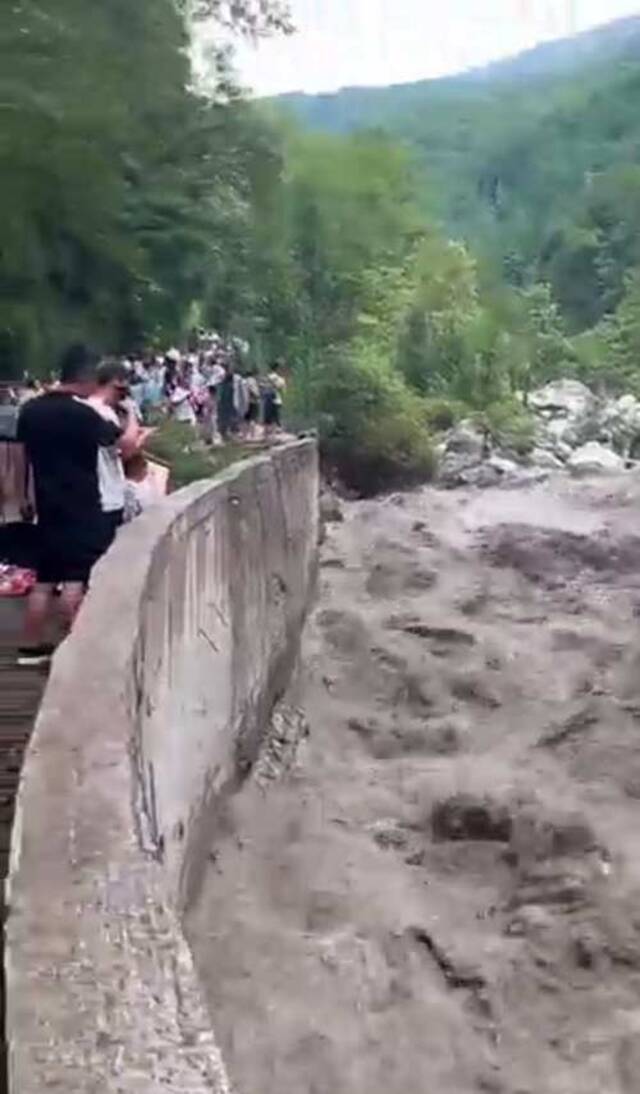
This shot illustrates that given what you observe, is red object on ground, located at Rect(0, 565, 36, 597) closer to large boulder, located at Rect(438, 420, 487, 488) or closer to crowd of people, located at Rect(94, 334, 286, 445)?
crowd of people, located at Rect(94, 334, 286, 445)

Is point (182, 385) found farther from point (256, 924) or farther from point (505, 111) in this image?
point (505, 111)

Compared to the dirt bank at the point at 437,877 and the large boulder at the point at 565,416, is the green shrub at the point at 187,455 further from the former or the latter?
the large boulder at the point at 565,416

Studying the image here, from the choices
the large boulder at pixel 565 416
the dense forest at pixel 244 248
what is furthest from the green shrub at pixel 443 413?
the large boulder at pixel 565 416

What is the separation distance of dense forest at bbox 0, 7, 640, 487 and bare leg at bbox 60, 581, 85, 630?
12.3 m

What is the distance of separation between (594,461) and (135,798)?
3444 centimetres

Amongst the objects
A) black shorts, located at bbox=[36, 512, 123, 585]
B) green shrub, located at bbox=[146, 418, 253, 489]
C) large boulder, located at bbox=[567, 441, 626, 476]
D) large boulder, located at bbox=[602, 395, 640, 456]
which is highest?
black shorts, located at bbox=[36, 512, 123, 585]

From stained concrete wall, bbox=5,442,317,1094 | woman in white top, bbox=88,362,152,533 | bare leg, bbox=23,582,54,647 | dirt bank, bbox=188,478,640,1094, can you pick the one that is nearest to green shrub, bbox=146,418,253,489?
dirt bank, bbox=188,478,640,1094

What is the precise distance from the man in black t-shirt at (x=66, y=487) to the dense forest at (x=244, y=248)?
1209 cm

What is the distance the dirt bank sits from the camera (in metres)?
6.69

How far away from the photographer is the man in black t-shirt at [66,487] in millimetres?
6172

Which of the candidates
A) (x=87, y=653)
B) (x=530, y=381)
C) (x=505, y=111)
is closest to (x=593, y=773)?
(x=87, y=653)

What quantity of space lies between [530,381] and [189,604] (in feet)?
161

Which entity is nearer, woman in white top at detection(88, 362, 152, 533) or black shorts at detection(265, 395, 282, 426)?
woman in white top at detection(88, 362, 152, 533)

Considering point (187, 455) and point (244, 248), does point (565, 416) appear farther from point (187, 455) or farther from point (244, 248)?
point (187, 455)
